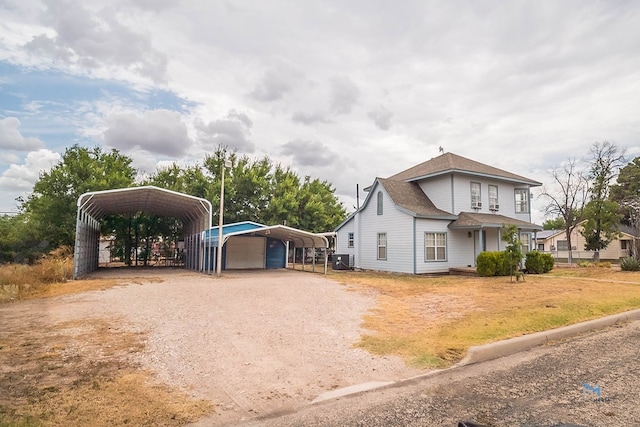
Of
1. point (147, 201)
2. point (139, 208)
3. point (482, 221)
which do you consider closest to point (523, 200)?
point (482, 221)

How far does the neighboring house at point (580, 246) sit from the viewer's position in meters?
36.9

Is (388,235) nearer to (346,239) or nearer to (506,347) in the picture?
(346,239)

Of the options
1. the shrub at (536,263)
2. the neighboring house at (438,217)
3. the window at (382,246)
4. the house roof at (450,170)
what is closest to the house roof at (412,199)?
the neighboring house at (438,217)

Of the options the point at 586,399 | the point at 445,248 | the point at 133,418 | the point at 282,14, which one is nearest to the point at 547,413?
the point at 586,399

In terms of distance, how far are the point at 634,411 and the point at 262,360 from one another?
4.35m

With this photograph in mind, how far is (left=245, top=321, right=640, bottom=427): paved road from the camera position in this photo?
3.65 metres

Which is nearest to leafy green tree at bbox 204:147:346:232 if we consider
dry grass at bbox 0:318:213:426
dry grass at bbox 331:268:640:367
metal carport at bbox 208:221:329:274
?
metal carport at bbox 208:221:329:274

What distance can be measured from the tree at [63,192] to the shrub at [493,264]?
80.9ft

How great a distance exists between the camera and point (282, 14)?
12070 mm

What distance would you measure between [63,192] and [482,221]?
88.0 ft

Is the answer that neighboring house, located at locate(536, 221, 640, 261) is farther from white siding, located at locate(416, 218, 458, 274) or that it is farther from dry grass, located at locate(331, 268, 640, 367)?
dry grass, located at locate(331, 268, 640, 367)

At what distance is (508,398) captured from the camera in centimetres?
421

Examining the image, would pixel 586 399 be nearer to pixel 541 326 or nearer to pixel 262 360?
pixel 541 326

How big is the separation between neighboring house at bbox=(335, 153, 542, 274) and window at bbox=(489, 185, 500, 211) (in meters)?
0.06
